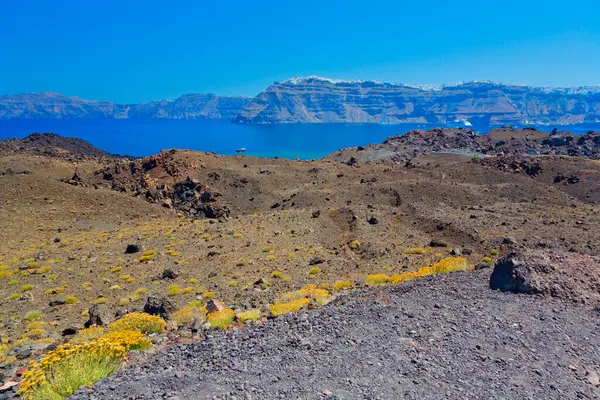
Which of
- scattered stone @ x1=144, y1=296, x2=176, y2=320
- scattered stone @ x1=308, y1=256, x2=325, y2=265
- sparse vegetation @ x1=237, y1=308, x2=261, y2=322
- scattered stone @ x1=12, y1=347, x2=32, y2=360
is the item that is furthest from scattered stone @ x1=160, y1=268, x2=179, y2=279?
sparse vegetation @ x1=237, y1=308, x2=261, y2=322

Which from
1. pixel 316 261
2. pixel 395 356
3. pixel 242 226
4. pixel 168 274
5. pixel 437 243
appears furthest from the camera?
pixel 242 226

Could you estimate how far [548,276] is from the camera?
11031mm

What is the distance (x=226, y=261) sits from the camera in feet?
72.3

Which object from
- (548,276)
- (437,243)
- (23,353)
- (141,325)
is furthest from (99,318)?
(437,243)

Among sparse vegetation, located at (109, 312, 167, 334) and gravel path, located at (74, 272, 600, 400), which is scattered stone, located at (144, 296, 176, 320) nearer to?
sparse vegetation, located at (109, 312, 167, 334)

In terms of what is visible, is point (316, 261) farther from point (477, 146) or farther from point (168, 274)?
point (477, 146)

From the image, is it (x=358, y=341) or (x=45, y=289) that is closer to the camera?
(x=358, y=341)

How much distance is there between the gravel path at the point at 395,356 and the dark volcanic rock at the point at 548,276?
19.2 inches

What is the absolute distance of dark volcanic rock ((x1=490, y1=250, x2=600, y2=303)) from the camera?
1073 centimetres

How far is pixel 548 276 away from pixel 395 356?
5722mm

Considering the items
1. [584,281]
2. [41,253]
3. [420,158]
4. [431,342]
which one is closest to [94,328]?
[431,342]

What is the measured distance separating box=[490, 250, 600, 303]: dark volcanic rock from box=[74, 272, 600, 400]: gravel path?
489 mm

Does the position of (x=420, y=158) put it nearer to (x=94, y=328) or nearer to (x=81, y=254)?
(x=81, y=254)

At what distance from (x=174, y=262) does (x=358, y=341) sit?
16.0m
